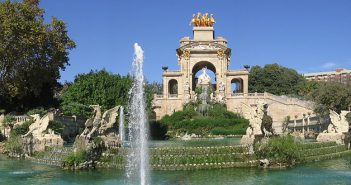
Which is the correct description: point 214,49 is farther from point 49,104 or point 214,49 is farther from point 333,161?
point 333,161

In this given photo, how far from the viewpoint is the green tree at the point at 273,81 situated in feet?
250

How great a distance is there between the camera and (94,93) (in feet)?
127

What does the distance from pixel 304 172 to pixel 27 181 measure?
33.4ft

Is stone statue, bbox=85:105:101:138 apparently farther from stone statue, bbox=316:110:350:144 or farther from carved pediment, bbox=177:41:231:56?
carved pediment, bbox=177:41:231:56

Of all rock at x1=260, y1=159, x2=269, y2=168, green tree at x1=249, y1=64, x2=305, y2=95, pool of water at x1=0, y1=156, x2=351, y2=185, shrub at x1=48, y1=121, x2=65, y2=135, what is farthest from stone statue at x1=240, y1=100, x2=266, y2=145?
green tree at x1=249, y1=64, x2=305, y2=95

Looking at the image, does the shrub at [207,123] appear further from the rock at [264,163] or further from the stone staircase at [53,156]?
the rock at [264,163]

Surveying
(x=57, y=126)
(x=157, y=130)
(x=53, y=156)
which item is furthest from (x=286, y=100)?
(x=53, y=156)

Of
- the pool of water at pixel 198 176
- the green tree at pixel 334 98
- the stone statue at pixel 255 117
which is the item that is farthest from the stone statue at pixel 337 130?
the green tree at pixel 334 98

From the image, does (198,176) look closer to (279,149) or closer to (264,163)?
(264,163)

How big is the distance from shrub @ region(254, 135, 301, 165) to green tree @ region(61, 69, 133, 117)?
20.4 m

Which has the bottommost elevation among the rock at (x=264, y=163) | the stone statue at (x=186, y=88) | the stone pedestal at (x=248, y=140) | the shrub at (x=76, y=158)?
the rock at (x=264, y=163)

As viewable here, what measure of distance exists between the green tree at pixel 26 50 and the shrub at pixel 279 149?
19573 millimetres

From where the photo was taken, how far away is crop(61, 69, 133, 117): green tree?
38.0m

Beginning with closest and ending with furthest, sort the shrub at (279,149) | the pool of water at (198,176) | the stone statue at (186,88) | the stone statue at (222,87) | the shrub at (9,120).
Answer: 1. the pool of water at (198,176)
2. the shrub at (279,149)
3. the shrub at (9,120)
4. the stone statue at (222,87)
5. the stone statue at (186,88)
